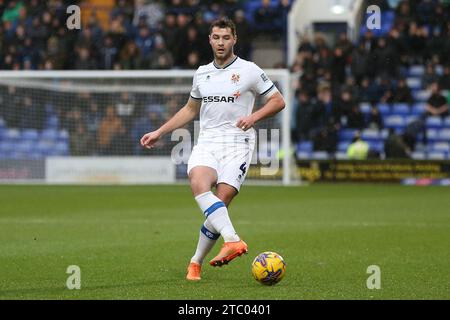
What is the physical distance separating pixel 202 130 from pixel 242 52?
57.4 ft

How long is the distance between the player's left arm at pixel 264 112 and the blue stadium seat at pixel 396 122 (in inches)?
714

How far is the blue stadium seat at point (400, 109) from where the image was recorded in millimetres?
26375

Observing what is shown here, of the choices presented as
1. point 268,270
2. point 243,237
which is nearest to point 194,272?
point 268,270

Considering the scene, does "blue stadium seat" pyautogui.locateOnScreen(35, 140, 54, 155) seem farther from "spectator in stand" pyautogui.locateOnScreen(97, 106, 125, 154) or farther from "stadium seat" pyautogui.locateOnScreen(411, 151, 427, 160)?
"stadium seat" pyautogui.locateOnScreen(411, 151, 427, 160)

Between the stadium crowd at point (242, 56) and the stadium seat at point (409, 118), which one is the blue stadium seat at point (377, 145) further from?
the stadium seat at point (409, 118)

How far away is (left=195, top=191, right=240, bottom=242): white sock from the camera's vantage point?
8234mm

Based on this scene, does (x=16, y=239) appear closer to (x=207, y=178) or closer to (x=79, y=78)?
(x=207, y=178)

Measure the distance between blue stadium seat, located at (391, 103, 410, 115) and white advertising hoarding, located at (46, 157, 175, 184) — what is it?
6104 millimetres

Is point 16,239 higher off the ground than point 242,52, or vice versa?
point 242,52

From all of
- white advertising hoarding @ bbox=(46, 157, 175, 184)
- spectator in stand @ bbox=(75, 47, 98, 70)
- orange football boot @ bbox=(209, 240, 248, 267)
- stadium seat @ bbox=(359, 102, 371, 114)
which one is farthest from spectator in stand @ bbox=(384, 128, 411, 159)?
orange football boot @ bbox=(209, 240, 248, 267)
